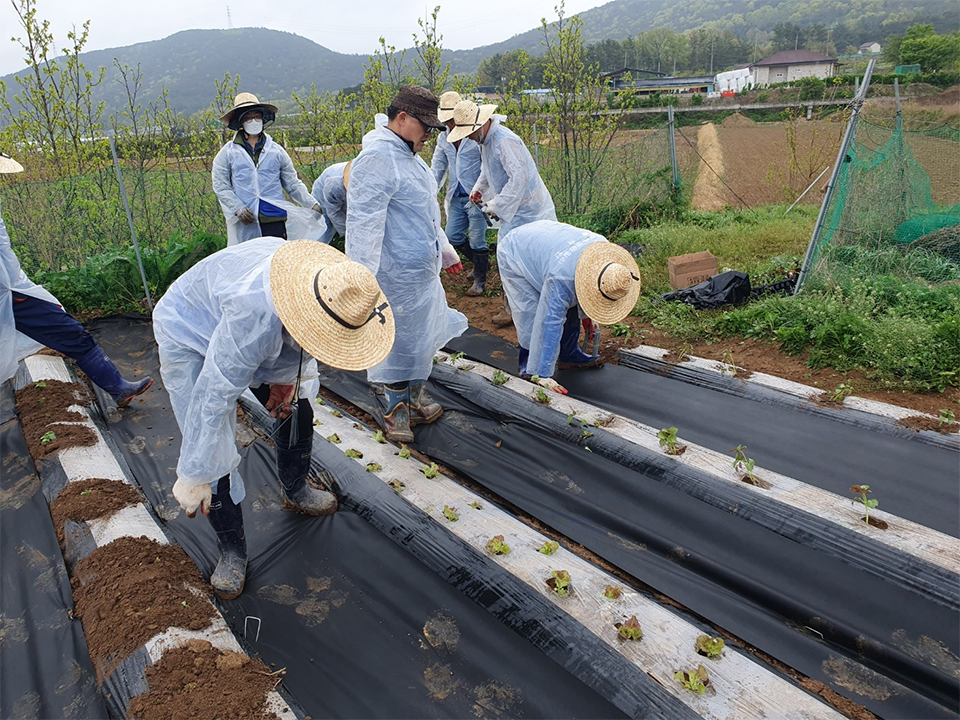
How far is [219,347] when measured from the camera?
1910mm

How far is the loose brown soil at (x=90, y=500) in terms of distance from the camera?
2600 millimetres

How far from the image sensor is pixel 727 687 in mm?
1844

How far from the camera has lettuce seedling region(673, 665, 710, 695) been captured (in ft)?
5.97

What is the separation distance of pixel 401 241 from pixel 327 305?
1459 millimetres

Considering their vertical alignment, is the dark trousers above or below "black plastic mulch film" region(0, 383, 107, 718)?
above

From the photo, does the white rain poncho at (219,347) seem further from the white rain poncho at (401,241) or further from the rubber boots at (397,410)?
the rubber boots at (397,410)

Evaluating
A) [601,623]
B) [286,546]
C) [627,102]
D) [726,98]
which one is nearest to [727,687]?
[601,623]

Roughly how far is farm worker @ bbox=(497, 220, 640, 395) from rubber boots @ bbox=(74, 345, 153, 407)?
8.27 feet

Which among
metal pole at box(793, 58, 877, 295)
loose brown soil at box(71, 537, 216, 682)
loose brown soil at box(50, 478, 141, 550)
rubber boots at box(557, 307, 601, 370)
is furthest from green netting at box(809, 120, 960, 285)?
loose brown soil at box(50, 478, 141, 550)

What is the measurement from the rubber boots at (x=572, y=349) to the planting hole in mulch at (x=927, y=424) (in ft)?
5.80

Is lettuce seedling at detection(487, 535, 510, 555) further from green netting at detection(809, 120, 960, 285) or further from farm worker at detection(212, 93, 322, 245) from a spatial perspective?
farm worker at detection(212, 93, 322, 245)

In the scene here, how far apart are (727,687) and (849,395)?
2.30 meters

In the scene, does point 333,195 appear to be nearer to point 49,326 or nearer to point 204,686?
point 49,326

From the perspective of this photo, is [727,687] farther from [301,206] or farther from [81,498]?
[301,206]
